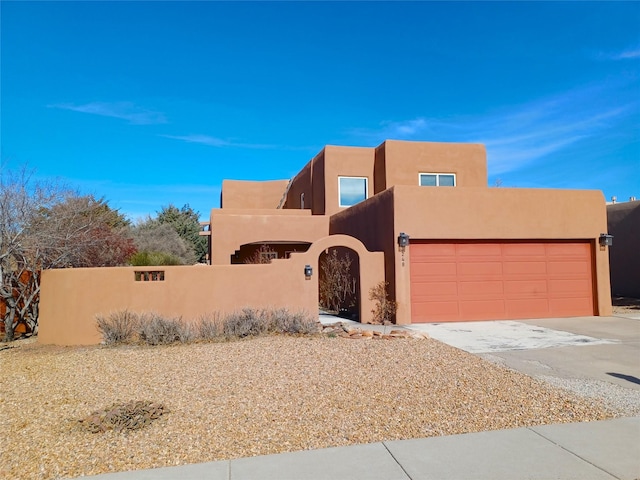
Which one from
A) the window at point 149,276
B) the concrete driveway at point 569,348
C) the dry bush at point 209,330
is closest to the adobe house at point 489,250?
the concrete driveway at point 569,348

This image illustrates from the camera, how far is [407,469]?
4203 mm

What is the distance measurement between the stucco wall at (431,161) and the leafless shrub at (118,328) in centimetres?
1202

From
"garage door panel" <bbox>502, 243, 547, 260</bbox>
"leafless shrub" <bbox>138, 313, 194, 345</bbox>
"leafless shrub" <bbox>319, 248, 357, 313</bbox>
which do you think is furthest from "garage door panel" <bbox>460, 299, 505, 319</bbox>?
"leafless shrub" <bbox>138, 313, 194, 345</bbox>

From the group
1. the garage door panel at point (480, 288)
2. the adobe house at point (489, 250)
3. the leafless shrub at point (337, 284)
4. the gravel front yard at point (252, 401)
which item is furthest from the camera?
the leafless shrub at point (337, 284)

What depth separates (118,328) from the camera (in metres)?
10.7

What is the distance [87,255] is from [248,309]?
681 cm

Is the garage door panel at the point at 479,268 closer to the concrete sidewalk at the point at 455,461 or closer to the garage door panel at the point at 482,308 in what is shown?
the garage door panel at the point at 482,308

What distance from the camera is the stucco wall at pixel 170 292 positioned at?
37.3 ft

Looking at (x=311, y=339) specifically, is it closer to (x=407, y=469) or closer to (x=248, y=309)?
(x=248, y=309)

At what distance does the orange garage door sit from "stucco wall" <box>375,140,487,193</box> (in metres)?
6.18

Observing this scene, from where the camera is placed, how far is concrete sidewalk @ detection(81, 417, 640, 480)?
410cm

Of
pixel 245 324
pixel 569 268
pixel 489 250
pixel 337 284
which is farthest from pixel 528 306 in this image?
pixel 245 324

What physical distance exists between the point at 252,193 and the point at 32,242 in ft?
63.9

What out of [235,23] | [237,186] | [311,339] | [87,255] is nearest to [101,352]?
[311,339]
